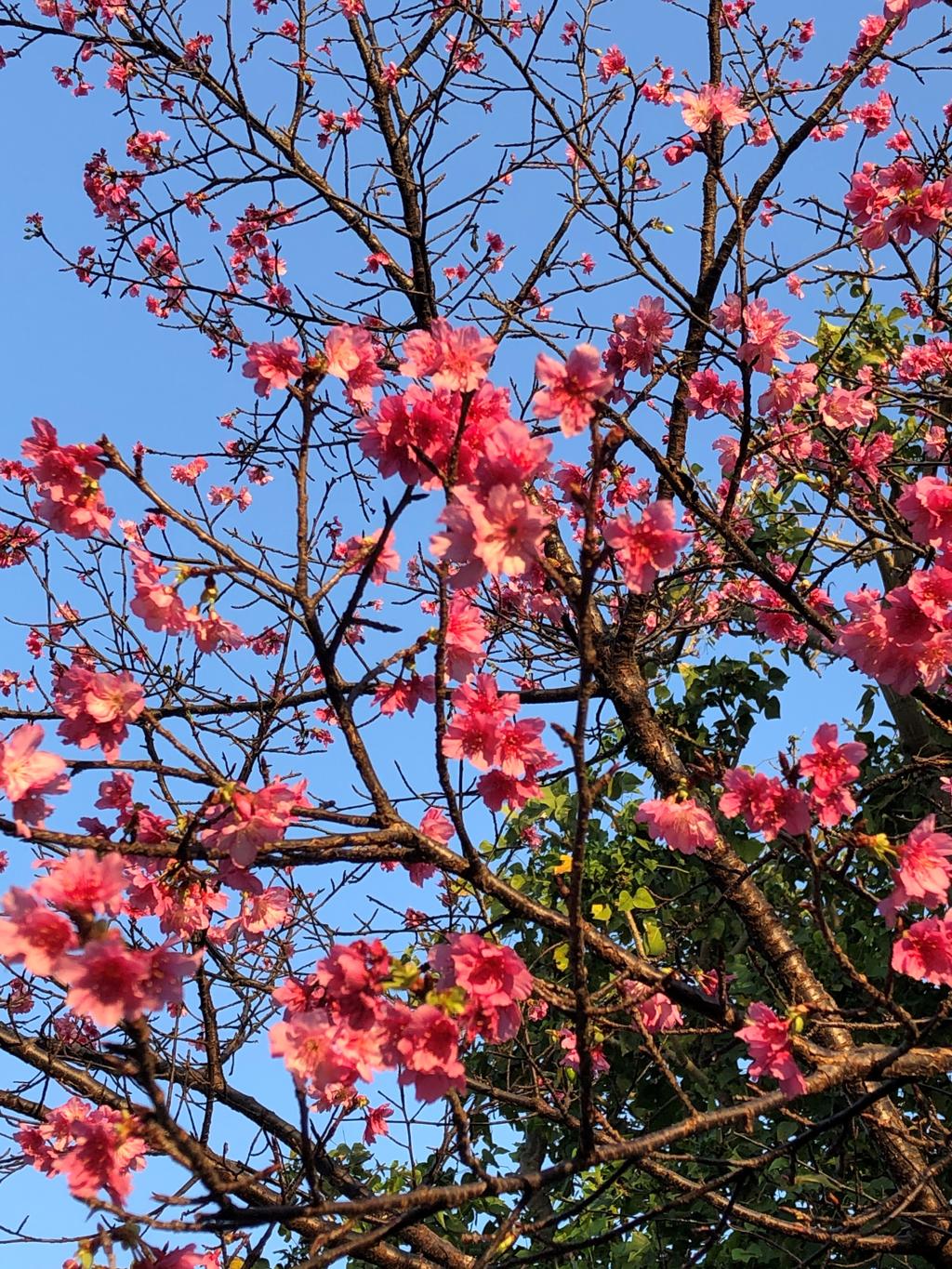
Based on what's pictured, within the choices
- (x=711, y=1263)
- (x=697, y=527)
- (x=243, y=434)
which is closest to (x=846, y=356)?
(x=697, y=527)

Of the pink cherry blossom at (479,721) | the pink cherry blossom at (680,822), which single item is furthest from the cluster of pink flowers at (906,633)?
the pink cherry blossom at (479,721)

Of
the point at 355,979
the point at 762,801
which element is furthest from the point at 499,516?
the point at 762,801

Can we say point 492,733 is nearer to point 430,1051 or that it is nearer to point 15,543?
point 430,1051

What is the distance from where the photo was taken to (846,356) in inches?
244

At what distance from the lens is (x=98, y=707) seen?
2221 mm

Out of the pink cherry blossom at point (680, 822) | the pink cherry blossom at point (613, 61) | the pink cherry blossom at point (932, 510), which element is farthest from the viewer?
the pink cherry blossom at point (613, 61)

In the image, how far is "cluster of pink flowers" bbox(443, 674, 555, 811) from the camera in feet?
7.20

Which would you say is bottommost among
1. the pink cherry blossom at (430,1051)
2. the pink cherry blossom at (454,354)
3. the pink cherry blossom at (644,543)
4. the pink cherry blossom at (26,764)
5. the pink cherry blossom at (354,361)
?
the pink cherry blossom at (430,1051)

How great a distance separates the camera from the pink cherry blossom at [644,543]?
6.05ft

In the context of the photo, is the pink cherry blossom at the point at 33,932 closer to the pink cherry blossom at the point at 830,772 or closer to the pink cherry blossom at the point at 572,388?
the pink cherry blossom at the point at 572,388

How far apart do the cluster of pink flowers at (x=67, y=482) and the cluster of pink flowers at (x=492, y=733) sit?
89cm

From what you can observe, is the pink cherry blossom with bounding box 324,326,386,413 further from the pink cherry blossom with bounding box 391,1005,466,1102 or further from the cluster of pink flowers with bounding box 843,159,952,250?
the cluster of pink flowers with bounding box 843,159,952,250

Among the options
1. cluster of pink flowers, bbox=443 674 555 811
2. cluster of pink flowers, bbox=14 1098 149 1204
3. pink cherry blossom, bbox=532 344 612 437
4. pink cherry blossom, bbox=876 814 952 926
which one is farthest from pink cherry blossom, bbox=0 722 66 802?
pink cherry blossom, bbox=876 814 952 926

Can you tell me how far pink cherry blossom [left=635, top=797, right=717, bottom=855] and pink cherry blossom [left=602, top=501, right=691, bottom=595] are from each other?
0.89 meters
